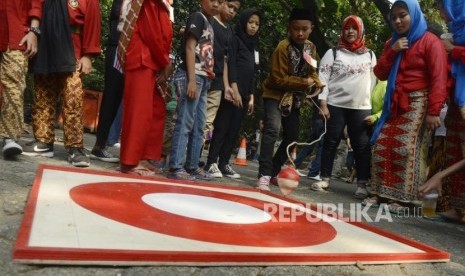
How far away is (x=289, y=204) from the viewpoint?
125 inches

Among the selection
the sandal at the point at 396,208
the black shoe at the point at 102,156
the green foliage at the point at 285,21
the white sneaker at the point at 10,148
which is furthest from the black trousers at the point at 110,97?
the green foliage at the point at 285,21

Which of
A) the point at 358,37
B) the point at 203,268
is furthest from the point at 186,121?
the point at 203,268

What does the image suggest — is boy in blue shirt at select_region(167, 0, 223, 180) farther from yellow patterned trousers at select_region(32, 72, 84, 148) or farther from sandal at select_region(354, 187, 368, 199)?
sandal at select_region(354, 187, 368, 199)

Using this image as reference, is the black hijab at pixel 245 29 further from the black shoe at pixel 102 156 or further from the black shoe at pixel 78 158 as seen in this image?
the black shoe at pixel 78 158

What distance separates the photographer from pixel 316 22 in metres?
8.40

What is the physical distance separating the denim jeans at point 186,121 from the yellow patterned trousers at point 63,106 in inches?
30.1

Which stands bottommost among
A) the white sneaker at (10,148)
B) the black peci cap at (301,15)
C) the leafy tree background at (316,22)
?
the white sneaker at (10,148)

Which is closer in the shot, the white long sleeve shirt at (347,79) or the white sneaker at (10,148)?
the white sneaker at (10,148)

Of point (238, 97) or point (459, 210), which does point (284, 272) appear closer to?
point (459, 210)

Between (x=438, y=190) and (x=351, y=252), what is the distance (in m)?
1.47

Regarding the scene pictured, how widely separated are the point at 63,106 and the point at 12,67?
Answer: 497 mm

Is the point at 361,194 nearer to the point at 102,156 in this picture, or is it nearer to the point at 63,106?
the point at 102,156

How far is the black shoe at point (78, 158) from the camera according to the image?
365cm

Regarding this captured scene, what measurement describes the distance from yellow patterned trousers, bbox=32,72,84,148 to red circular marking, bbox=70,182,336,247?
123cm
